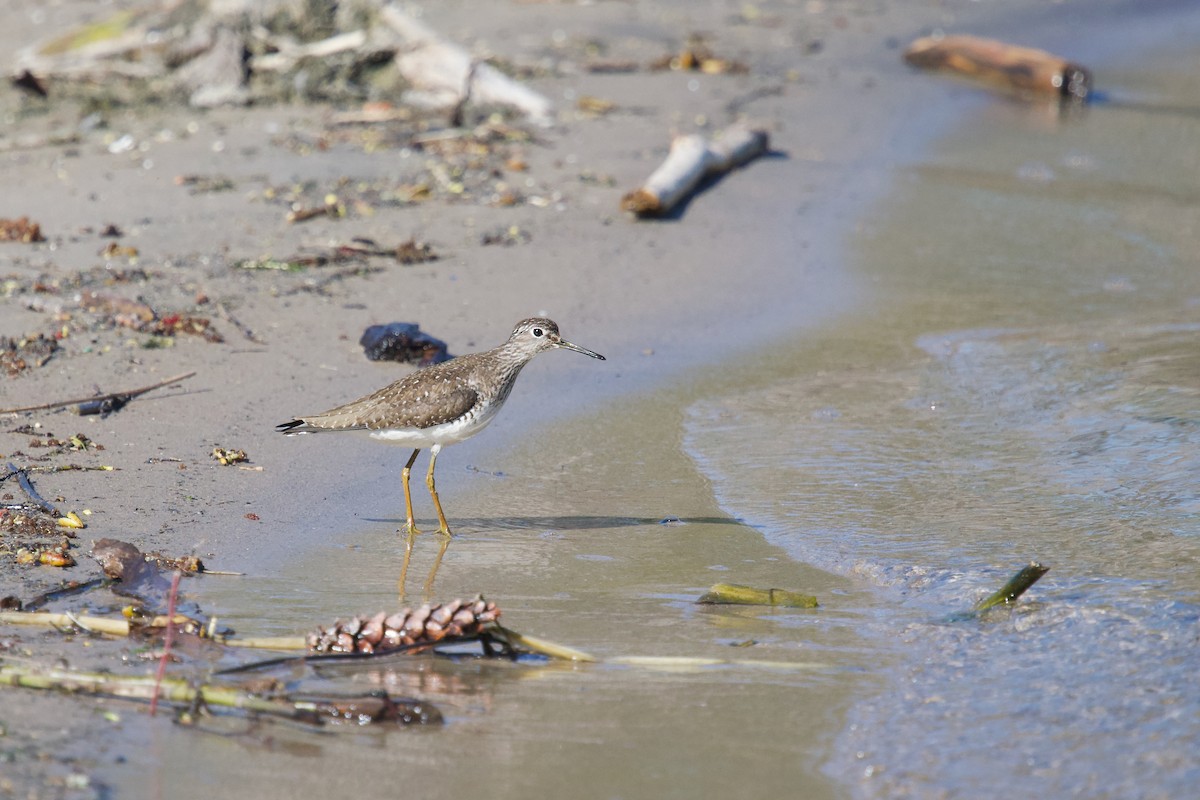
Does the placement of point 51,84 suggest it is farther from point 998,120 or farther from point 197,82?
point 998,120

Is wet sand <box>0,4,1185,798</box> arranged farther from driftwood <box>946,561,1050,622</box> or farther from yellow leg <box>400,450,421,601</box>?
driftwood <box>946,561,1050,622</box>

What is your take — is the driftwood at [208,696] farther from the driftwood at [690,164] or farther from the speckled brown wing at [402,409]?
the driftwood at [690,164]

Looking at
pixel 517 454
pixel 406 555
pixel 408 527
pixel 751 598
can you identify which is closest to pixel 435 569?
pixel 406 555

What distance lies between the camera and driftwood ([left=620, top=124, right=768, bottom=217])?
10.6 m

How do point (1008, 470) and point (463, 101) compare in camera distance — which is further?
point (463, 101)

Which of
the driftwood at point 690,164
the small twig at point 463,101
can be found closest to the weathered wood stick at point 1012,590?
the driftwood at point 690,164

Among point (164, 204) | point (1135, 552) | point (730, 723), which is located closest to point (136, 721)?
point (730, 723)

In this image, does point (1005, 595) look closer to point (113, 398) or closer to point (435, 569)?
point (435, 569)

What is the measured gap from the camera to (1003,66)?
1664 centimetres

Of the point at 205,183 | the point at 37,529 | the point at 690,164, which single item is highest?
the point at 690,164

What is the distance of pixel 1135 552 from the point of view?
19.0 feet

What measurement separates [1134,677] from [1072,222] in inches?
302

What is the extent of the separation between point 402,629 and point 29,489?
2.30 m

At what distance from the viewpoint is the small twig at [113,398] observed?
6605 millimetres
